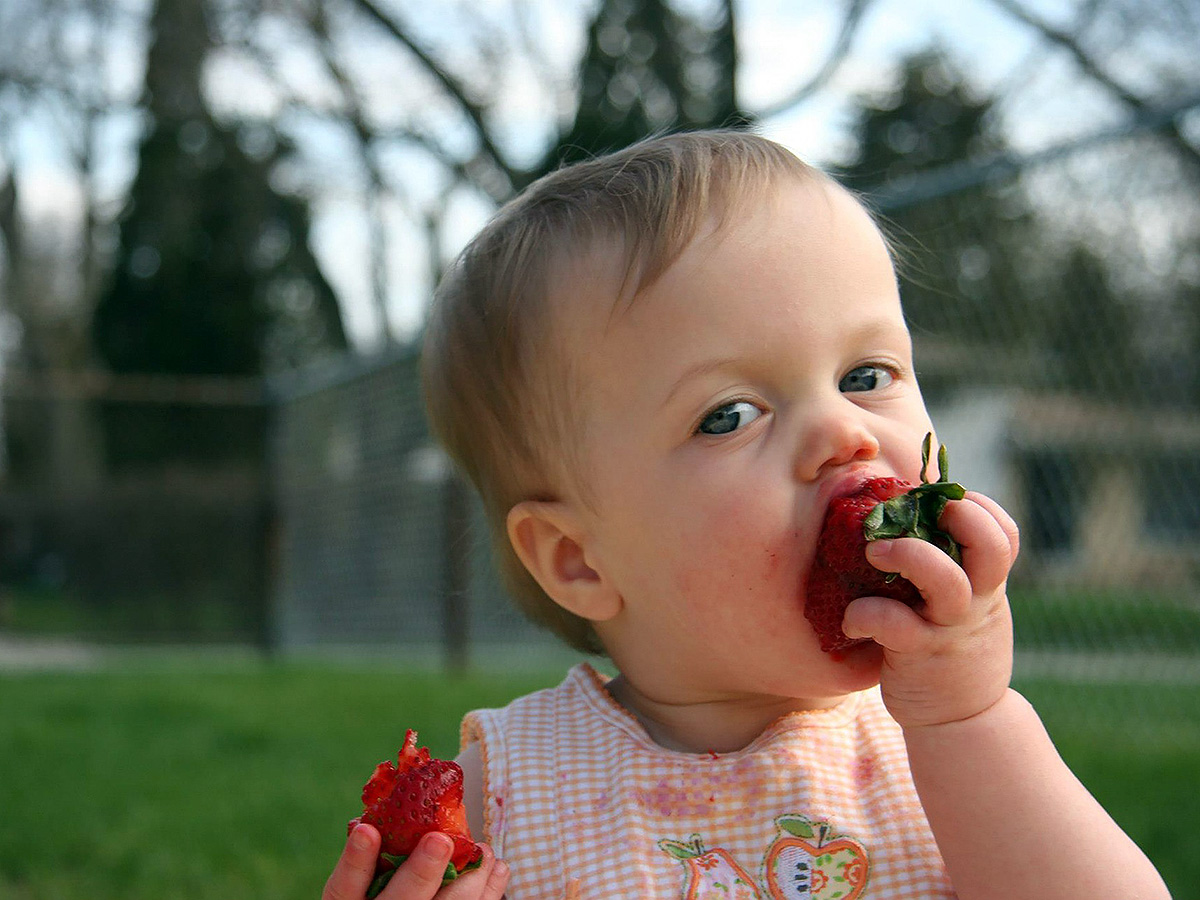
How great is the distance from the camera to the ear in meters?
1.55

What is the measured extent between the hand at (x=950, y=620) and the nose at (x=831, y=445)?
120 millimetres

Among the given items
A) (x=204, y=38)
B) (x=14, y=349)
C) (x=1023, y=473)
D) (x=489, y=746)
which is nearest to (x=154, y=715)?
(x=1023, y=473)

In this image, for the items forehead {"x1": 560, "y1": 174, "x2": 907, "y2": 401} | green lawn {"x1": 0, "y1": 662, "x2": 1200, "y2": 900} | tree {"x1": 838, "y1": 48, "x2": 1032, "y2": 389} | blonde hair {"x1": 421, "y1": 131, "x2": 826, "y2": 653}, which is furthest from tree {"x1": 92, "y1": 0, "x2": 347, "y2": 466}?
forehead {"x1": 560, "y1": 174, "x2": 907, "y2": 401}

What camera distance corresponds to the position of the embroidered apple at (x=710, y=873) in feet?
4.57

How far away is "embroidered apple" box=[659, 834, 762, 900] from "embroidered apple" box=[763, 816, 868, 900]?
0.03 m

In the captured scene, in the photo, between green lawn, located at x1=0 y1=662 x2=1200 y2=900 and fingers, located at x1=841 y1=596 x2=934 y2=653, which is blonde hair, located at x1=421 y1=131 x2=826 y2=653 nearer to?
fingers, located at x1=841 y1=596 x2=934 y2=653

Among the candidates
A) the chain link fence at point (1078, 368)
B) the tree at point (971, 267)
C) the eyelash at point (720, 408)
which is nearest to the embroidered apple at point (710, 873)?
the eyelash at point (720, 408)

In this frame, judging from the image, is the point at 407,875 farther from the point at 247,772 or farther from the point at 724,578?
the point at 247,772

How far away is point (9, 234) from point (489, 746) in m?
19.6

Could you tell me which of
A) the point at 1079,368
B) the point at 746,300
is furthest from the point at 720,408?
the point at 1079,368

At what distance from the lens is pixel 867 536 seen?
1.19 metres

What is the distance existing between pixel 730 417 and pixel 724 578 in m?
0.17

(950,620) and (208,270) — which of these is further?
(208,270)

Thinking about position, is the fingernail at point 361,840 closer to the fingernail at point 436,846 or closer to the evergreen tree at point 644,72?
the fingernail at point 436,846
